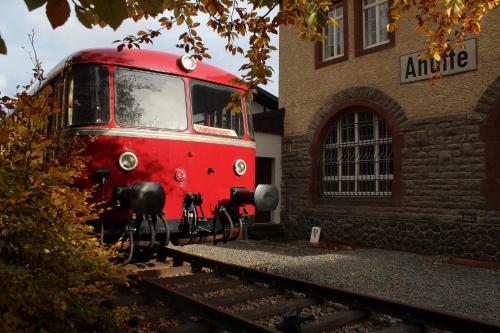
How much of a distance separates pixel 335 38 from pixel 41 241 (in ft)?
33.3

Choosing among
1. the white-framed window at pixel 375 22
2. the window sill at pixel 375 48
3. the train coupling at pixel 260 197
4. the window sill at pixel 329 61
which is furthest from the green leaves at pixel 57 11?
the window sill at pixel 329 61

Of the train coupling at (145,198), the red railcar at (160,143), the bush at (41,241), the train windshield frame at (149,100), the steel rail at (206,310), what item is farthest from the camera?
the train windshield frame at (149,100)

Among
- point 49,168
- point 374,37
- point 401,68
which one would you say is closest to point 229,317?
point 49,168

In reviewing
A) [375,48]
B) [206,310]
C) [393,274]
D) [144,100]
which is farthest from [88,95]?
[375,48]

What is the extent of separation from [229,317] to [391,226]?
6944mm

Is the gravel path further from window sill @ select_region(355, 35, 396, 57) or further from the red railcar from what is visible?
window sill @ select_region(355, 35, 396, 57)

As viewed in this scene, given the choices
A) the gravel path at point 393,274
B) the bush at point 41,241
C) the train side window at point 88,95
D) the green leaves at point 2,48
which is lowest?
the gravel path at point 393,274

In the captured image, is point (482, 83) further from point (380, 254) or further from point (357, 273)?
point (357, 273)

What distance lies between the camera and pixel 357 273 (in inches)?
260

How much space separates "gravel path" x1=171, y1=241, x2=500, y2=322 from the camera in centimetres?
514

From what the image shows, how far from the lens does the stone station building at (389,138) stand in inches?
332

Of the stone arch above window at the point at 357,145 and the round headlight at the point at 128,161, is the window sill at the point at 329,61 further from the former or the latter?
the round headlight at the point at 128,161

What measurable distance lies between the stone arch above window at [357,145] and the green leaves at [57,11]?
8924 millimetres

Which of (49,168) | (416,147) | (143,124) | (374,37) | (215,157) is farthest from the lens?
(374,37)
